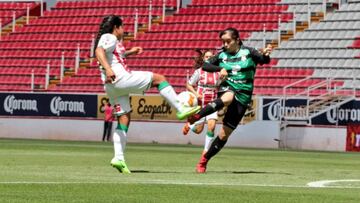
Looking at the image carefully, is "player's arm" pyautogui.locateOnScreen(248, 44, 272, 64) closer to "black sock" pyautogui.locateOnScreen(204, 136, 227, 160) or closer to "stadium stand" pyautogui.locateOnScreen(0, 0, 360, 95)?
"black sock" pyautogui.locateOnScreen(204, 136, 227, 160)

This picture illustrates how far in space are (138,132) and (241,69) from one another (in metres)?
23.7

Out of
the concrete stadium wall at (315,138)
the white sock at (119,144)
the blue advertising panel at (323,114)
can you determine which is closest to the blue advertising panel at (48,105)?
the blue advertising panel at (323,114)

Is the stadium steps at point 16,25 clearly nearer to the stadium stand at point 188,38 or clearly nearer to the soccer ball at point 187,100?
the stadium stand at point 188,38

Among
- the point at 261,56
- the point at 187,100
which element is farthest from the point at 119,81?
the point at 261,56

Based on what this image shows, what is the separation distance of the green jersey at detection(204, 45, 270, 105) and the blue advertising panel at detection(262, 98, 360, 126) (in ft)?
64.4

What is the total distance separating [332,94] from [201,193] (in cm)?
2583

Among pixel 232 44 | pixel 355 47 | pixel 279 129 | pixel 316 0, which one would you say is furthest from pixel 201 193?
pixel 316 0

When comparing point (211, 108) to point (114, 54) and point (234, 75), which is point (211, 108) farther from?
point (114, 54)

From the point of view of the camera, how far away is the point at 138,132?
3912cm

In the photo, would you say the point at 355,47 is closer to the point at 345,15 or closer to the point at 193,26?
the point at 345,15

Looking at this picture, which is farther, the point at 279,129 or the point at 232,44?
the point at 279,129

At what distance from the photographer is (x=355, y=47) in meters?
38.4

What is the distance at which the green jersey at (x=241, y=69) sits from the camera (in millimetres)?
15539

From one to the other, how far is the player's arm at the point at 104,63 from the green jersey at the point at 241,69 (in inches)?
80.6
